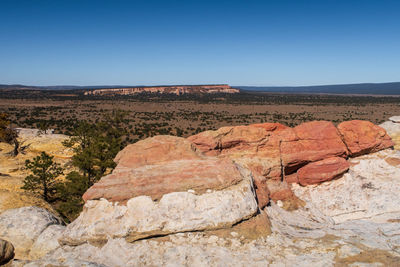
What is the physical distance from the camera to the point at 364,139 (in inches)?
641

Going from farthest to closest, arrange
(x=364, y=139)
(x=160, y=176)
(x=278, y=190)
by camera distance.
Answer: (x=364, y=139) → (x=278, y=190) → (x=160, y=176)

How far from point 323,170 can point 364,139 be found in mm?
3802

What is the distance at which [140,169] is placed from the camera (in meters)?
10.9

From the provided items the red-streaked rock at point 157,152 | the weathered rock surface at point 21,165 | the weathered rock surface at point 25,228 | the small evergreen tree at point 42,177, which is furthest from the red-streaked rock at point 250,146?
the small evergreen tree at point 42,177

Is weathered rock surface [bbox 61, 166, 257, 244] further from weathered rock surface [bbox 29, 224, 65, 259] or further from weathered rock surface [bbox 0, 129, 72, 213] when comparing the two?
weathered rock surface [bbox 0, 129, 72, 213]

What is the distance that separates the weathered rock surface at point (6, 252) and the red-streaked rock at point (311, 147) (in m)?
13.1

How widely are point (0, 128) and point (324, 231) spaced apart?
3380cm

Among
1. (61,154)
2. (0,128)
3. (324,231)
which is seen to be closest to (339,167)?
(324,231)

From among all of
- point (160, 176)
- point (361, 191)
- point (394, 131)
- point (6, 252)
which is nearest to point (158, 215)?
point (160, 176)

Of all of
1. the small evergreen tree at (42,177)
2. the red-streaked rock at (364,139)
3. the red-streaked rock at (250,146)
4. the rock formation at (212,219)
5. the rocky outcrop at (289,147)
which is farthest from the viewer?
the small evergreen tree at (42,177)

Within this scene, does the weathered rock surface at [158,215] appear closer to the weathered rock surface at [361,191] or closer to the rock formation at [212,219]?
the rock formation at [212,219]

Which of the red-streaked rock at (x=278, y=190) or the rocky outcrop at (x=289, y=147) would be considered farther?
the rocky outcrop at (x=289, y=147)

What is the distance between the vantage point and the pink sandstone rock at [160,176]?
31.5 ft

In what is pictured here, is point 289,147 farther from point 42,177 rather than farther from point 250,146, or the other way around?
point 42,177
